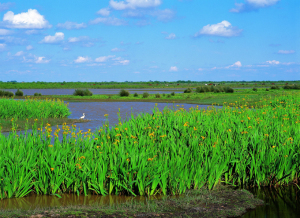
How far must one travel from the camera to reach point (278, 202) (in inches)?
288

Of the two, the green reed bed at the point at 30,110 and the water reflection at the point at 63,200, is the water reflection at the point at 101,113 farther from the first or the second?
the water reflection at the point at 63,200

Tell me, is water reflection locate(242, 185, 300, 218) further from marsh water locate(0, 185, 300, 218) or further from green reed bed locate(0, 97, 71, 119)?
green reed bed locate(0, 97, 71, 119)

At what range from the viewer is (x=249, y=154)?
27.9ft

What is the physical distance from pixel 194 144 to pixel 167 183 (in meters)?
1.34

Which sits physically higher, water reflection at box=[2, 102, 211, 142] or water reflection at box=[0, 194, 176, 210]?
water reflection at box=[2, 102, 211, 142]

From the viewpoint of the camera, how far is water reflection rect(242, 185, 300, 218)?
661 centimetres

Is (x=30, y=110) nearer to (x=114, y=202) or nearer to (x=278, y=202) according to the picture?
(x=114, y=202)

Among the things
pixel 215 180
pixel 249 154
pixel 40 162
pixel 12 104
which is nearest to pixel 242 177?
pixel 249 154

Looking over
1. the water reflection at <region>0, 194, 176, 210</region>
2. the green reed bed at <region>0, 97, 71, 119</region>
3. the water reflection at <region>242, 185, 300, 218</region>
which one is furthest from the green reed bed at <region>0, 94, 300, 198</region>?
the green reed bed at <region>0, 97, 71, 119</region>

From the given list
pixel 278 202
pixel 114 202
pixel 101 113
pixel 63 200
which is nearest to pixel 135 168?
pixel 114 202

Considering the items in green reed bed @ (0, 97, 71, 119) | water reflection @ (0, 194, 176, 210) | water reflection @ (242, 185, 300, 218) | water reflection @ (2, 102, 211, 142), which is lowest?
water reflection @ (242, 185, 300, 218)

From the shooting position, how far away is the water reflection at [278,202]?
21.7 ft

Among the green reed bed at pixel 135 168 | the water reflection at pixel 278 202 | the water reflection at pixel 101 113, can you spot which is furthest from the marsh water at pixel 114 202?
the water reflection at pixel 101 113

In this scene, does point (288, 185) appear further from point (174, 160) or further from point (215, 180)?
point (174, 160)
